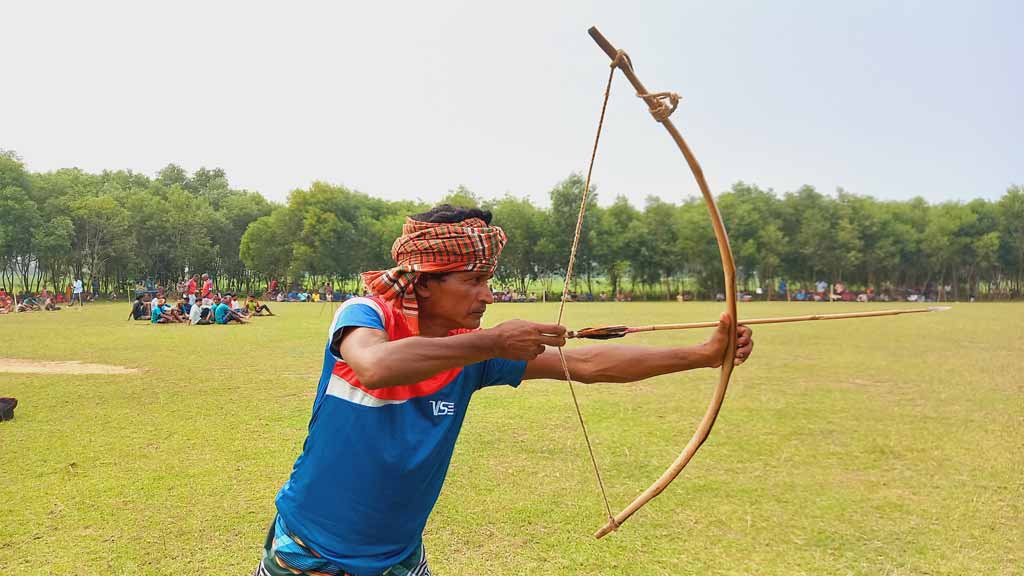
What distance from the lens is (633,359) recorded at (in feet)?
8.93

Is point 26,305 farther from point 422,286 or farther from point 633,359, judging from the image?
point 633,359

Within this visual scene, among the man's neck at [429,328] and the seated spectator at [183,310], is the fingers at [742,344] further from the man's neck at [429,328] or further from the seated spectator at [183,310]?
the seated spectator at [183,310]

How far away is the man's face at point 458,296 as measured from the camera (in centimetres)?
232

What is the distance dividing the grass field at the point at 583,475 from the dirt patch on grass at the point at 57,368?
0.58m

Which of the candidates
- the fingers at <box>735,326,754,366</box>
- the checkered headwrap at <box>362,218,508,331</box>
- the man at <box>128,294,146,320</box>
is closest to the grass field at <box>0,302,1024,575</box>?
the fingers at <box>735,326,754,366</box>

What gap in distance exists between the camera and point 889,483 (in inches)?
249

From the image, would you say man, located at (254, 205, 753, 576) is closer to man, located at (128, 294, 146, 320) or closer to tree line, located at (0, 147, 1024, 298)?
man, located at (128, 294, 146, 320)

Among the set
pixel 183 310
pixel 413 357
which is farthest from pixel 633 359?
pixel 183 310

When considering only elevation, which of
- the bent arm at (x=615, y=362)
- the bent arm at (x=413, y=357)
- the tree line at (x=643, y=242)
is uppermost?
the tree line at (x=643, y=242)

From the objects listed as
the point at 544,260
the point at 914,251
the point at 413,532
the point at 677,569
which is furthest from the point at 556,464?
the point at 914,251

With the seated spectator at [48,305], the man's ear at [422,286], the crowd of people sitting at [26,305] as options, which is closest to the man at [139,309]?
the crowd of people sitting at [26,305]

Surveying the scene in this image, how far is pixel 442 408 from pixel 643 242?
202ft

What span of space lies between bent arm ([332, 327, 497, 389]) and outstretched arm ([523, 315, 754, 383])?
0.85 m

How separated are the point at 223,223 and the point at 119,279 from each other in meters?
13.4
